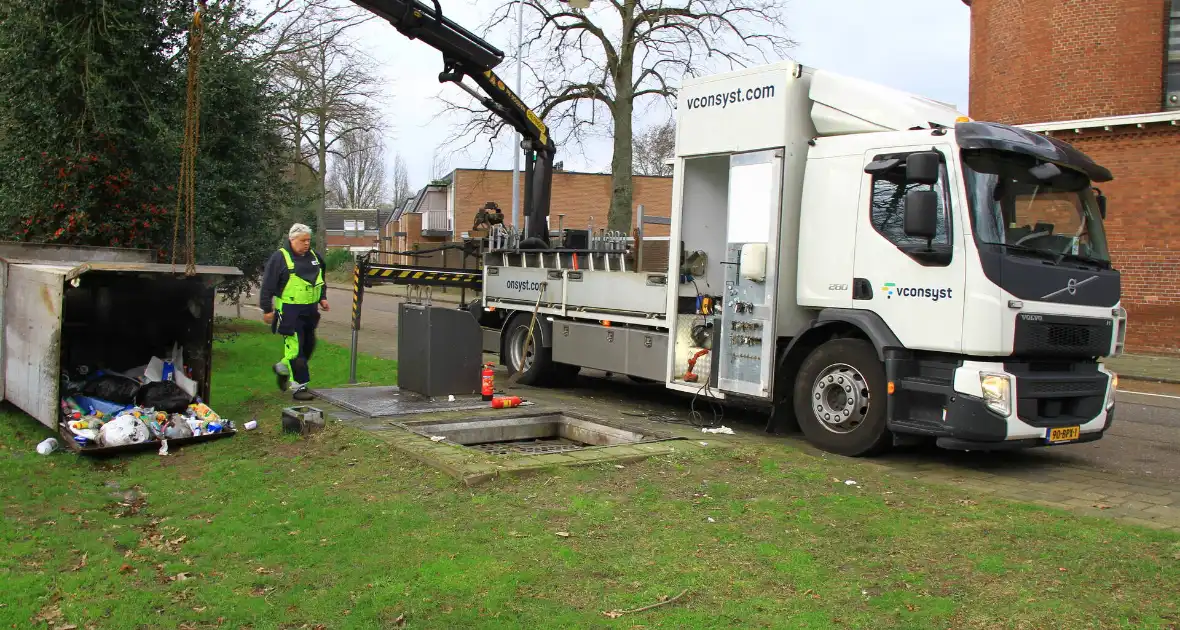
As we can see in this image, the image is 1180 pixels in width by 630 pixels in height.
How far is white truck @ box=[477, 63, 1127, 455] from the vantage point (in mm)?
7312

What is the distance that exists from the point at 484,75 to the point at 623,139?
12627 millimetres

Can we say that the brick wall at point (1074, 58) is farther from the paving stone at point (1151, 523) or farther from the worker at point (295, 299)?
the worker at point (295, 299)

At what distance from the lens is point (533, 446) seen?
8641 mm

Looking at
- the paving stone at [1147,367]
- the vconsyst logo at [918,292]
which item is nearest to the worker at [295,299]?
the vconsyst logo at [918,292]

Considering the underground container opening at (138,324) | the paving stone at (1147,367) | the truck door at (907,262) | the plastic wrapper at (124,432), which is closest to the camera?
the truck door at (907,262)

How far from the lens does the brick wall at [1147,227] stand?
19375 mm

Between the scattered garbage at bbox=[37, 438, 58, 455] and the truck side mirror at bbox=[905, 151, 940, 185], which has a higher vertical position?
the truck side mirror at bbox=[905, 151, 940, 185]

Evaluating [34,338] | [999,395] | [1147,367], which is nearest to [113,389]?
[34,338]

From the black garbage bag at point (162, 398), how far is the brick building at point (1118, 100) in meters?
15.4

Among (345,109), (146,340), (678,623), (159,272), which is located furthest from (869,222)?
(345,109)

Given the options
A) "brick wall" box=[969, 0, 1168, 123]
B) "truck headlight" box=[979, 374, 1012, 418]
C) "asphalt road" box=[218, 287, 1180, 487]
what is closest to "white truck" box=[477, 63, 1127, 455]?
"truck headlight" box=[979, 374, 1012, 418]

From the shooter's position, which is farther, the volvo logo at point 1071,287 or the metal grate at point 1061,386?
the volvo logo at point 1071,287

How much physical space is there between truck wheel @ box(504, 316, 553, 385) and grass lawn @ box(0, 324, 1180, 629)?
5062mm

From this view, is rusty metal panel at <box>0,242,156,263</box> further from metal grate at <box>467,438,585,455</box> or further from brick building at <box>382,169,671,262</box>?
brick building at <box>382,169,671,262</box>
